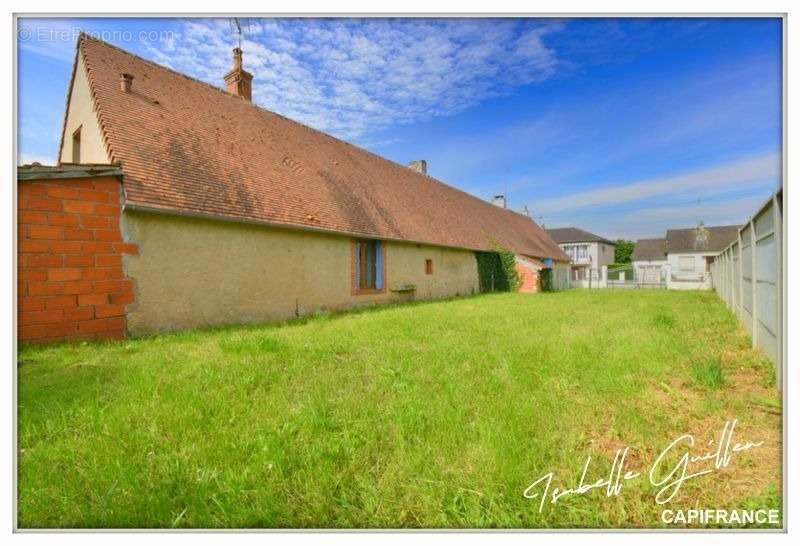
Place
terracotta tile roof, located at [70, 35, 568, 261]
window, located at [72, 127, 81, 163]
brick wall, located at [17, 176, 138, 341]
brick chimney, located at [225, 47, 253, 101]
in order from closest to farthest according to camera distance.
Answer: brick wall, located at [17, 176, 138, 341], terracotta tile roof, located at [70, 35, 568, 261], window, located at [72, 127, 81, 163], brick chimney, located at [225, 47, 253, 101]

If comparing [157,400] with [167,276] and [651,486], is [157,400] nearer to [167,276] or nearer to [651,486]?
[651,486]

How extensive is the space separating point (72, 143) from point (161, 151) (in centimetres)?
437

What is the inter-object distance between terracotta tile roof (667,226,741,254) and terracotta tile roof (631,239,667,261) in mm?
5560

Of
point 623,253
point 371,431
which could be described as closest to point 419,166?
point 371,431

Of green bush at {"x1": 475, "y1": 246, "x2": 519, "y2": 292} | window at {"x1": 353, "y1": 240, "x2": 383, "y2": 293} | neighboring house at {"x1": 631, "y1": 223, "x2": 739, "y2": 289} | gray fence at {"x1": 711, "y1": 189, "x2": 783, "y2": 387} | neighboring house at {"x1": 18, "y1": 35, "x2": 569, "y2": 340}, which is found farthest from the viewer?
neighboring house at {"x1": 631, "y1": 223, "x2": 739, "y2": 289}

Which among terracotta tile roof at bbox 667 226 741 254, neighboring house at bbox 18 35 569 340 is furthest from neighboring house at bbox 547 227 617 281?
neighboring house at bbox 18 35 569 340

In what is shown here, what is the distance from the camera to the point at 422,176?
910 inches

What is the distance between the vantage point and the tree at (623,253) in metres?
60.8

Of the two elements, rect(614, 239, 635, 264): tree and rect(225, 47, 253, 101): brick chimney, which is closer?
rect(225, 47, 253, 101): brick chimney

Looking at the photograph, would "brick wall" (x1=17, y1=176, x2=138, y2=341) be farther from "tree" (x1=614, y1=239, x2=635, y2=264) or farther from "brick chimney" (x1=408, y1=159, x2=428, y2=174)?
"tree" (x1=614, y1=239, x2=635, y2=264)

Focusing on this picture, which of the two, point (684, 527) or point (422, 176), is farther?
point (422, 176)

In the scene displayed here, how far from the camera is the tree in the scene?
6085 centimetres

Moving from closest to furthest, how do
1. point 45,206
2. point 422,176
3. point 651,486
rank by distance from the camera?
point 651,486 → point 45,206 → point 422,176

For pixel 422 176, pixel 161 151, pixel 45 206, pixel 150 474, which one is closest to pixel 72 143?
pixel 161 151
